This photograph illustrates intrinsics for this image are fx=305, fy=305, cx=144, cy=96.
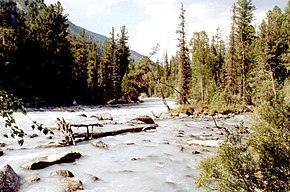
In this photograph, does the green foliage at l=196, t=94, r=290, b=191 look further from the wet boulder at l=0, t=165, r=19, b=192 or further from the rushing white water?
the wet boulder at l=0, t=165, r=19, b=192

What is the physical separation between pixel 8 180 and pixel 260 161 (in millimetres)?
6981

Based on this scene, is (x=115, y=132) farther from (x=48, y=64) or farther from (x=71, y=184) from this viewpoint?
(x=48, y=64)

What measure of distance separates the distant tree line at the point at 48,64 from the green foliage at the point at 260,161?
36262 millimetres

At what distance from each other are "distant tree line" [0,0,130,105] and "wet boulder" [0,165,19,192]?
30626 mm

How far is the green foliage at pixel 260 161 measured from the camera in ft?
17.4

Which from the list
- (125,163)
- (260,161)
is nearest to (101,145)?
(125,163)

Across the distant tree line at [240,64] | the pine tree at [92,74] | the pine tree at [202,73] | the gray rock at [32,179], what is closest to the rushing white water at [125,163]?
the gray rock at [32,179]

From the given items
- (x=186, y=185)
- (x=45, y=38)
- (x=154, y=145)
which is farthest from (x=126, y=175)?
(x=45, y=38)

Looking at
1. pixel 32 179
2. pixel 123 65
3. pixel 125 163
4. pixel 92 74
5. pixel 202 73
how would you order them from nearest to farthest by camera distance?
pixel 32 179
pixel 125 163
pixel 202 73
pixel 92 74
pixel 123 65

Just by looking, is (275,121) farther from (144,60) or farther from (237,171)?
(144,60)

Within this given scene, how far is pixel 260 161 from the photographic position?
5500 mm

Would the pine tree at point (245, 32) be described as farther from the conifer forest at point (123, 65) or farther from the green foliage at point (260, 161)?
the green foliage at point (260, 161)

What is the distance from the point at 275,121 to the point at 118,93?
56.7 metres

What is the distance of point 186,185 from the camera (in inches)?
382
